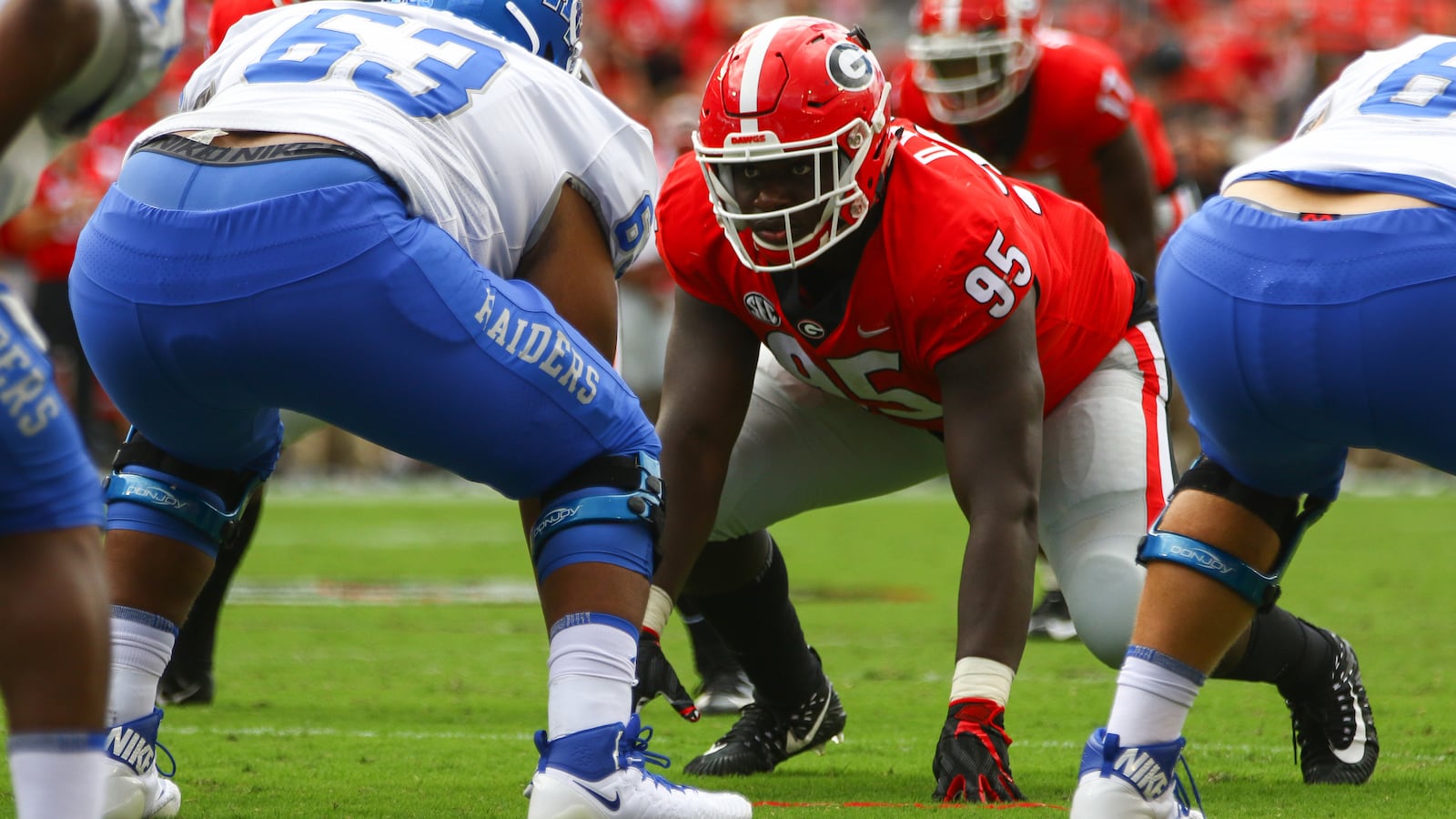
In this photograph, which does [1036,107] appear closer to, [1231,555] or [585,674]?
[1231,555]

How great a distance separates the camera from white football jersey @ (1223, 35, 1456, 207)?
248 centimetres

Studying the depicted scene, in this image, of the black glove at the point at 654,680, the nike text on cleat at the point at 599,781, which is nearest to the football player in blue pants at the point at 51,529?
the nike text on cleat at the point at 599,781

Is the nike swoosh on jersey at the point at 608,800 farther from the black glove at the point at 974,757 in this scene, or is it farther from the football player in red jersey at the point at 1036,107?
the football player in red jersey at the point at 1036,107

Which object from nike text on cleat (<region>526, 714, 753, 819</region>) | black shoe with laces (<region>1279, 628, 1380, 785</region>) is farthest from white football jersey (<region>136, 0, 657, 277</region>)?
black shoe with laces (<region>1279, 628, 1380, 785</region>)

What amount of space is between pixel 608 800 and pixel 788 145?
130cm

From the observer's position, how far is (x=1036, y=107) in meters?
6.00

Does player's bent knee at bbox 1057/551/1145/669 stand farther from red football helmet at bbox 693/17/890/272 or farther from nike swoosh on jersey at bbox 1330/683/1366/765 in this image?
red football helmet at bbox 693/17/890/272

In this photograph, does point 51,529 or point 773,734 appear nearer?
point 51,529

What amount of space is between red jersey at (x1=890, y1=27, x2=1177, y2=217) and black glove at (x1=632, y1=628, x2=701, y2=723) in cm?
286

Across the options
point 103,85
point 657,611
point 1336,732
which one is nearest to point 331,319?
point 103,85

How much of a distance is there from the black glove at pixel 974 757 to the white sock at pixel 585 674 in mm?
813

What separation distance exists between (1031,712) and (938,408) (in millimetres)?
1125

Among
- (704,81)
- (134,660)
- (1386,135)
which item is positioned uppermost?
(1386,135)

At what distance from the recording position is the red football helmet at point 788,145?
3.31 metres
